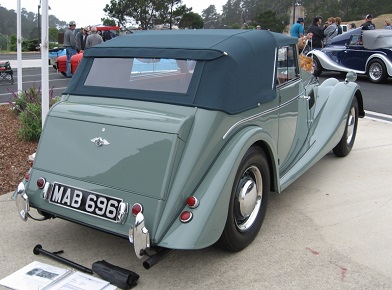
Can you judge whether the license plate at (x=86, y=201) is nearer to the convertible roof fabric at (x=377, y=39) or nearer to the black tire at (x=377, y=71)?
the black tire at (x=377, y=71)

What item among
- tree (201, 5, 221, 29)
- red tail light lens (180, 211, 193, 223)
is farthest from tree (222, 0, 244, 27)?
red tail light lens (180, 211, 193, 223)

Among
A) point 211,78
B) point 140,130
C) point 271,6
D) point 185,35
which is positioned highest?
point 271,6

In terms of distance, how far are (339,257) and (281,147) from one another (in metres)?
1.16

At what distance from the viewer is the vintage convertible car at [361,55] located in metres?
11.9

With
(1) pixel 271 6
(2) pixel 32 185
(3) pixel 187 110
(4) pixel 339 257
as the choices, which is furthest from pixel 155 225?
(1) pixel 271 6

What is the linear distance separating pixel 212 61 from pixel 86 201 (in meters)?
1.38

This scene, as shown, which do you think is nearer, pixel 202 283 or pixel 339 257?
pixel 202 283

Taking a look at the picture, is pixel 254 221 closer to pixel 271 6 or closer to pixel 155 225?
pixel 155 225

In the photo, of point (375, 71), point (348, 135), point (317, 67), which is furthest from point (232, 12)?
point (348, 135)

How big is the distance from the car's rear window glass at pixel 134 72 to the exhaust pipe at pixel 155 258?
126 cm

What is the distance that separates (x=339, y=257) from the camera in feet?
10.5

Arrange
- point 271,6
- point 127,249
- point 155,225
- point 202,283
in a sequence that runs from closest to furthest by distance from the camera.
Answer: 1. point 155,225
2. point 202,283
3. point 127,249
4. point 271,6

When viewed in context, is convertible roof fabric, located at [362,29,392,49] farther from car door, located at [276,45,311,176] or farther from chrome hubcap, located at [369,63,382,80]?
car door, located at [276,45,311,176]

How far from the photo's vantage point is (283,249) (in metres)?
3.33
